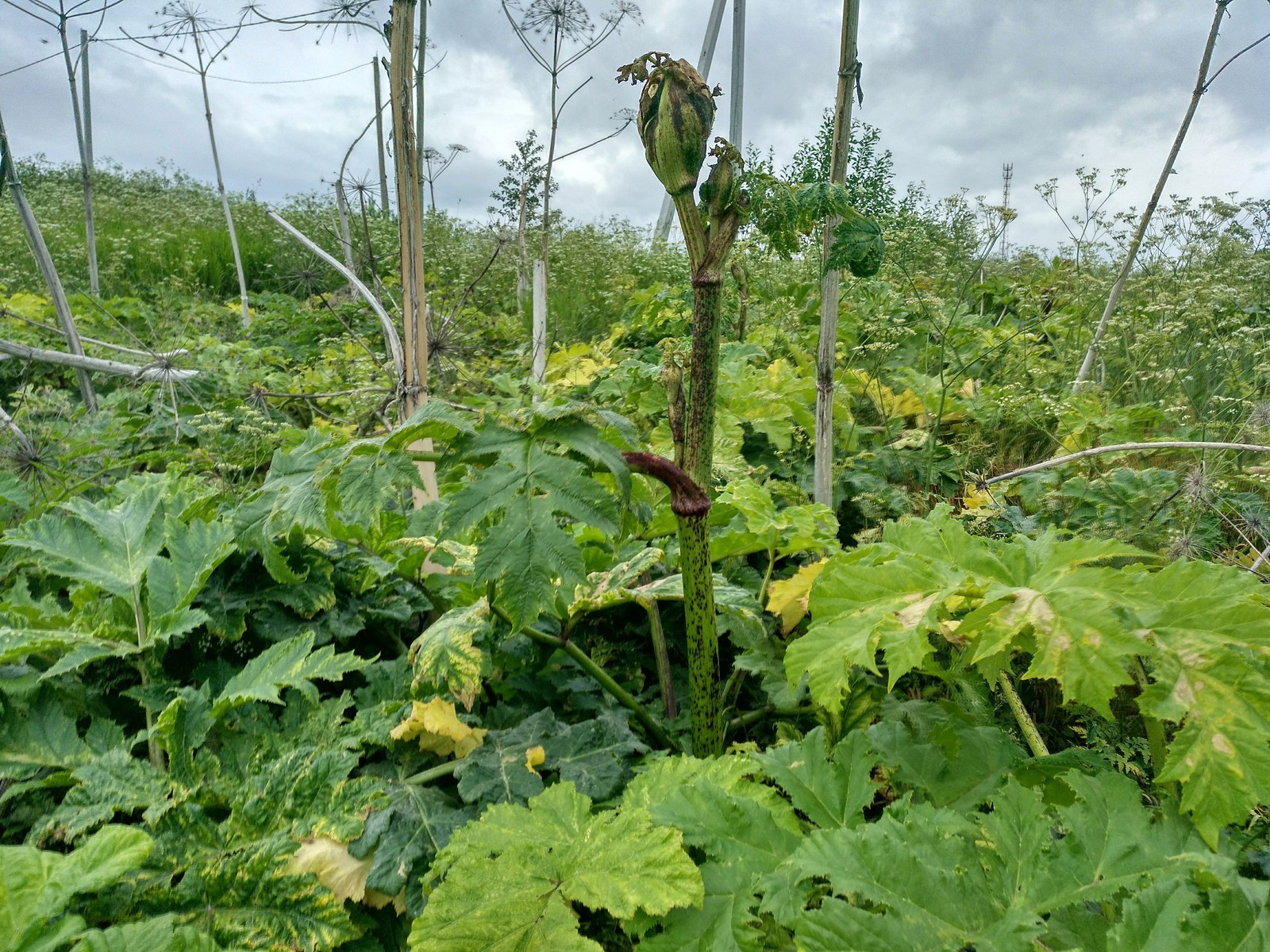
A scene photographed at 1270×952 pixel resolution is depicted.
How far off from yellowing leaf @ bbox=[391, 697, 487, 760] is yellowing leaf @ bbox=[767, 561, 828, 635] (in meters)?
0.69

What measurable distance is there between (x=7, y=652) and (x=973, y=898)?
62.9 inches

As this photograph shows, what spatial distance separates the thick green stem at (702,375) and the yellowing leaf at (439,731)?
65 cm

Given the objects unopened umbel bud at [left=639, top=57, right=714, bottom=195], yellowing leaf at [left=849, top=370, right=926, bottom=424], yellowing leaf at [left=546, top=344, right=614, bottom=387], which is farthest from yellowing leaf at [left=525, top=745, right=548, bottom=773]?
yellowing leaf at [left=546, top=344, right=614, bottom=387]

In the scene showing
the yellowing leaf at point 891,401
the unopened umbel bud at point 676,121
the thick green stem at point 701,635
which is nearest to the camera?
the unopened umbel bud at point 676,121

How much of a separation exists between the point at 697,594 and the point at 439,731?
0.54 meters

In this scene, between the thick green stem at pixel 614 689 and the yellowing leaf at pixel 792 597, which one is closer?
the thick green stem at pixel 614 689

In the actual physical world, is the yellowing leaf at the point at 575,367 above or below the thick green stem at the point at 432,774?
above

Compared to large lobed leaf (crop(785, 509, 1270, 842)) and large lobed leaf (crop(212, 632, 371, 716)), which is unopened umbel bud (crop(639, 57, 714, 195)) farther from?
large lobed leaf (crop(212, 632, 371, 716))

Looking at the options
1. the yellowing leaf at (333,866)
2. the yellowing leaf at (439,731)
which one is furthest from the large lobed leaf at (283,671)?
the yellowing leaf at (333,866)

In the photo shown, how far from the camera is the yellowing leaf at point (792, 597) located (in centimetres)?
160

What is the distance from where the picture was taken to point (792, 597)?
63.8 inches

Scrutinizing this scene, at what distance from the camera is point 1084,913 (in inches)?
36.8

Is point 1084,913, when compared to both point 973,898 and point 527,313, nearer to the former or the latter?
point 973,898

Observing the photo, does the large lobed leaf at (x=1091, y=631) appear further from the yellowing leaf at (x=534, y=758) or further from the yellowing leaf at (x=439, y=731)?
the yellowing leaf at (x=439, y=731)
